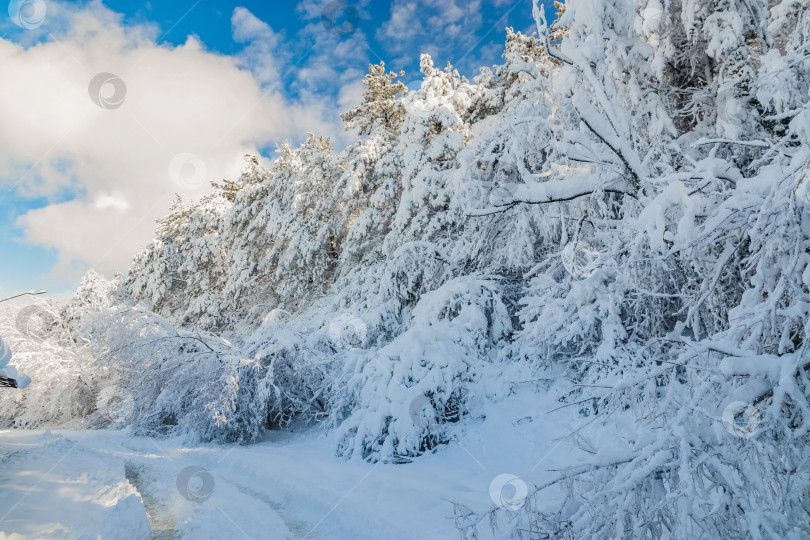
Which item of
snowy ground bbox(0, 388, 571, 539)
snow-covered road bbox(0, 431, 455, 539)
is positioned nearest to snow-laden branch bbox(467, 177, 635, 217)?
snowy ground bbox(0, 388, 571, 539)

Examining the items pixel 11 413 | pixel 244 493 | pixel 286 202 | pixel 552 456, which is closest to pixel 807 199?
pixel 552 456

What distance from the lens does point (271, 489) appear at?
5863 millimetres

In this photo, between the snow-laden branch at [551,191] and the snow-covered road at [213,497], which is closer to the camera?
the snow-covered road at [213,497]

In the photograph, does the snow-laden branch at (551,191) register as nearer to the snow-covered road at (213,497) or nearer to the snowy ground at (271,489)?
the snowy ground at (271,489)

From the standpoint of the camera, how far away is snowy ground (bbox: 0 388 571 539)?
14.0 ft

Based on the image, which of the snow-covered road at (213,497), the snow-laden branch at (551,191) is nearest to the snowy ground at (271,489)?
the snow-covered road at (213,497)

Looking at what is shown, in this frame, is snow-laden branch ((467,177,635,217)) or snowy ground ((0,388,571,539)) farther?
snow-laden branch ((467,177,635,217))

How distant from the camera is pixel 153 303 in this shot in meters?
22.5

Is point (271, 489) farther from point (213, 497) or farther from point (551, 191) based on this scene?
point (551, 191)

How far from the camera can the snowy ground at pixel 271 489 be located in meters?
4.26

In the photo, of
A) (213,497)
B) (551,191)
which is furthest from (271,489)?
(551,191)

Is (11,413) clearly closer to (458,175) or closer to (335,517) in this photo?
(335,517)

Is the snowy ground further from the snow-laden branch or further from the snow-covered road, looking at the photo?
the snow-laden branch

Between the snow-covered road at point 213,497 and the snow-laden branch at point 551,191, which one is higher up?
the snow-laden branch at point 551,191
